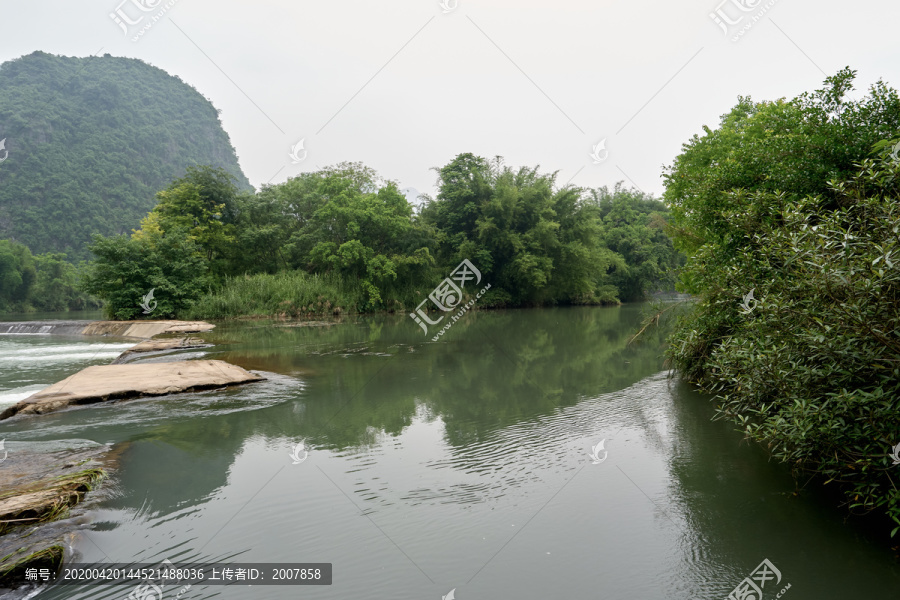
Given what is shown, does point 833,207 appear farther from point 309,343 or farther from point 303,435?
point 309,343

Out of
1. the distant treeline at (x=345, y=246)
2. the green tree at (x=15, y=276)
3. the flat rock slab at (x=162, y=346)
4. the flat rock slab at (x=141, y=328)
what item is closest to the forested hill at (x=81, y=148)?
the green tree at (x=15, y=276)

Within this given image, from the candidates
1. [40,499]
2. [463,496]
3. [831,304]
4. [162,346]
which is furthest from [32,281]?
[831,304]

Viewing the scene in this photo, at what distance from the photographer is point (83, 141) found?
5562cm

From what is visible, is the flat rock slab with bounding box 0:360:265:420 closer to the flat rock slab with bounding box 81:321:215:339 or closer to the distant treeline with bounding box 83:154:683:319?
the flat rock slab with bounding box 81:321:215:339

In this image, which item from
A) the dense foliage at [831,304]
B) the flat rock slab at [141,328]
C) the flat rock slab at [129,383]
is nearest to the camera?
the dense foliage at [831,304]

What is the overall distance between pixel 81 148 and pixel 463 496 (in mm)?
66159

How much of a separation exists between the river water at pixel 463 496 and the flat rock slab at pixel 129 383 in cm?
27

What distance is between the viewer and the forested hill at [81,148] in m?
45.1

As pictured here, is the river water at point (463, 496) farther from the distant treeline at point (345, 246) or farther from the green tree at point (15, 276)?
the green tree at point (15, 276)

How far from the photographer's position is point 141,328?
17047mm

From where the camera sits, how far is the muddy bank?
3.02m

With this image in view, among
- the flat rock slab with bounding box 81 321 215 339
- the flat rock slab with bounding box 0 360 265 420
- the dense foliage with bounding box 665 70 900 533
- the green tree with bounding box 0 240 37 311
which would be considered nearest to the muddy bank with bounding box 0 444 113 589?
the flat rock slab with bounding box 0 360 265 420

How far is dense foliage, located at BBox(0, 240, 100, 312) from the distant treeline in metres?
15.7

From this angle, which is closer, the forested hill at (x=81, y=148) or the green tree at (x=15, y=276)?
the green tree at (x=15, y=276)
